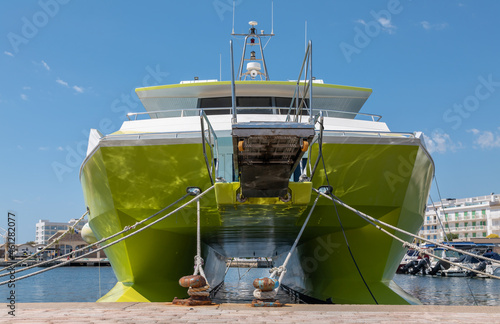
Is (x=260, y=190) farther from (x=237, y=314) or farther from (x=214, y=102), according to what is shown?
(x=214, y=102)

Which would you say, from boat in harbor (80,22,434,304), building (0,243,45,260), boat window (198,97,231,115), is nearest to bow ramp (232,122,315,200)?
boat in harbor (80,22,434,304)

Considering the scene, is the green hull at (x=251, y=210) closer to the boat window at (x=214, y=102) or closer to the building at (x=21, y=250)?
the building at (x=21, y=250)

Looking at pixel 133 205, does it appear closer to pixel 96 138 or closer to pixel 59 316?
pixel 96 138

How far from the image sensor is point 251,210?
819 cm

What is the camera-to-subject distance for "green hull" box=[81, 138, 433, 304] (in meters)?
8.16

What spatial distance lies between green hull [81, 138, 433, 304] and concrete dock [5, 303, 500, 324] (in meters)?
2.32

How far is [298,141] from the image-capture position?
6.37m

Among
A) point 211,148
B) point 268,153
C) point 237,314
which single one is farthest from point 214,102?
point 237,314

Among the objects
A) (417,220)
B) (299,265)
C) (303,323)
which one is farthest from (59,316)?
(299,265)

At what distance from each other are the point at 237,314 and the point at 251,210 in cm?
326

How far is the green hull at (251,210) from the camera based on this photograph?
8.16m

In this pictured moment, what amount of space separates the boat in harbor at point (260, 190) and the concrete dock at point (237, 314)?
208 cm

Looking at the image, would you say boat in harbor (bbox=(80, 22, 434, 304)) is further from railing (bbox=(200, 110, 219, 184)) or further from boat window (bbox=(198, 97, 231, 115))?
boat window (bbox=(198, 97, 231, 115))

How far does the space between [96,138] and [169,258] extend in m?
2.76
